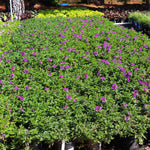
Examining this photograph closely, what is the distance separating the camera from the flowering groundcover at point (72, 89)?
3320 mm

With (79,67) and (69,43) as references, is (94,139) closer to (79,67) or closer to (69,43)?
(79,67)

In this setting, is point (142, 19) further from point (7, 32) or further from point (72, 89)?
point (72, 89)

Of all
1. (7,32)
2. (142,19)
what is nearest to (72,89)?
(7,32)

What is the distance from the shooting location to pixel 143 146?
408 centimetres

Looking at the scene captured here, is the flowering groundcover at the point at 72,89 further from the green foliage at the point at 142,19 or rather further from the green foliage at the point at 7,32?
the green foliage at the point at 142,19

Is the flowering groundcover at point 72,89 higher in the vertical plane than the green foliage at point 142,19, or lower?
lower

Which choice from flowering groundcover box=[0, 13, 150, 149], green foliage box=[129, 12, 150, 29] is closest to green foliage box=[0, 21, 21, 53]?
flowering groundcover box=[0, 13, 150, 149]

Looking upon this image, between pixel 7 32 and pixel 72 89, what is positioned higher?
pixel 7 32

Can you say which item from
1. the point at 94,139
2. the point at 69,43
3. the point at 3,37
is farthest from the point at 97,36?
the point at 94,139

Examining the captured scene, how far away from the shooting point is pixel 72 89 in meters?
4.08

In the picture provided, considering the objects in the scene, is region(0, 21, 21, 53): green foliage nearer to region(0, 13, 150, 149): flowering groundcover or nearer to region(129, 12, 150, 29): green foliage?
region(0, 13, 150, 149): flowering groundcover

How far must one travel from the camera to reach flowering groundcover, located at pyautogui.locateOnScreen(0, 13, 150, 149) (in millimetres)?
3320

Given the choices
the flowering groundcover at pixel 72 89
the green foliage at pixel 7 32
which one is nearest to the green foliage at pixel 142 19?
the flowering groundcover at pixel 72 89

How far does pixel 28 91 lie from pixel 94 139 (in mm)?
1388
